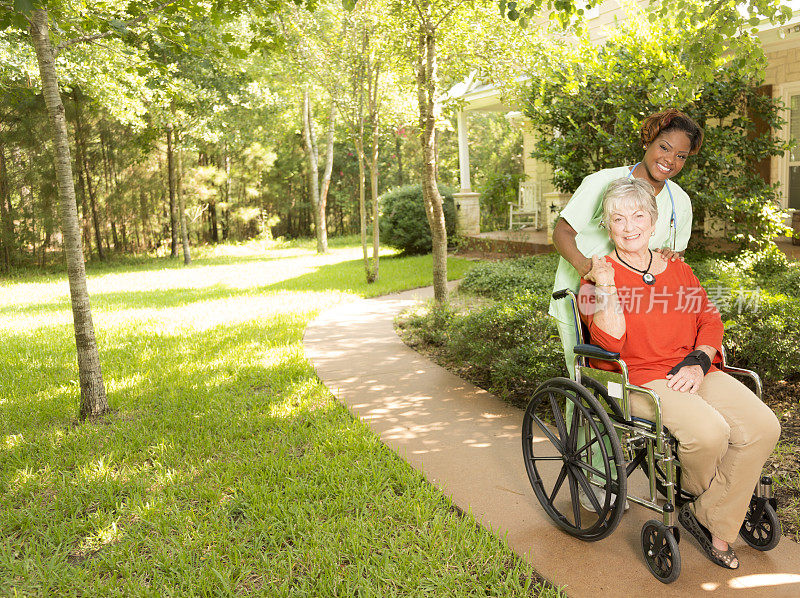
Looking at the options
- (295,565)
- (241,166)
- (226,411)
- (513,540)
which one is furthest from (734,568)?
(241,166)

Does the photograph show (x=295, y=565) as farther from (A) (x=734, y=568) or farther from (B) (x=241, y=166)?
(B) (x=241, y=166)

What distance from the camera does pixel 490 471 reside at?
3732 millimetres

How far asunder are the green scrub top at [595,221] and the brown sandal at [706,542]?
40.6 inches

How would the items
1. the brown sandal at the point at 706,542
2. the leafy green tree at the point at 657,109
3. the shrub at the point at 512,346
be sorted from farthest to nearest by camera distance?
the leafy green tree at the point at 657,109
the shrub at the point at 512,346
the brown sandal at the point at 706,542

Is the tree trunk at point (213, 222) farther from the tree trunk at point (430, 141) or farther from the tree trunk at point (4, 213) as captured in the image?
the tree trunk at point (430, 141)

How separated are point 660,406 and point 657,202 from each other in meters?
1.07

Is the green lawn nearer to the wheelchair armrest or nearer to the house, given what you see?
the wheelchair armrest

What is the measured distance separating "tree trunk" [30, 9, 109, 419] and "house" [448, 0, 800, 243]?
5428mm

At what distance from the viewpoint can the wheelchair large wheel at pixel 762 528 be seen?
2662mm

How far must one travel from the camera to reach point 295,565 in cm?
285

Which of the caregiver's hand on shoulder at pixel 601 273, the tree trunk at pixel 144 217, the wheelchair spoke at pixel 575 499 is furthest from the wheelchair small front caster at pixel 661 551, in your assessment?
the tree trunk at pixel 144 217

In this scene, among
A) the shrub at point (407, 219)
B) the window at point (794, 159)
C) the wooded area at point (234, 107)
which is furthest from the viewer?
the shrub at point (407, 219)

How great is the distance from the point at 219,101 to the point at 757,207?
1539 centimetres

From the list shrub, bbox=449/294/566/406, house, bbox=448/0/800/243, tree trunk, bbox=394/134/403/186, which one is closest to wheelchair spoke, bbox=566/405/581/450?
shrub, bbox=449/294/566/406
